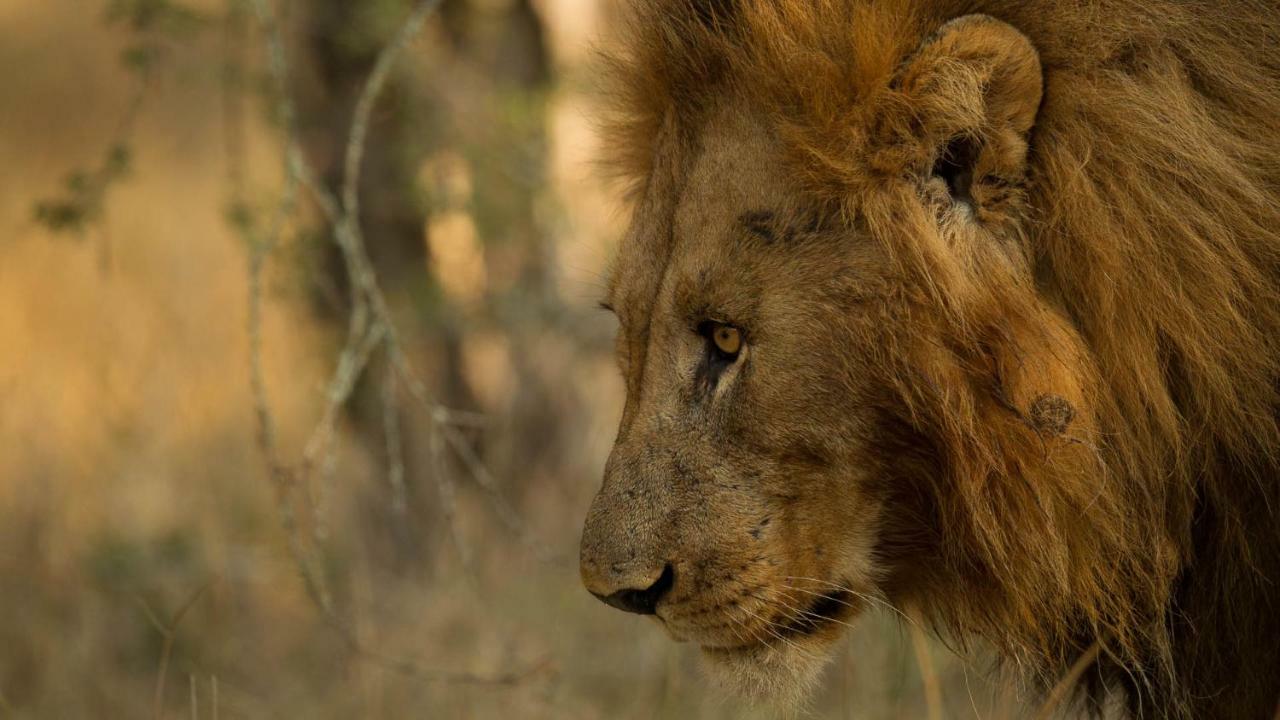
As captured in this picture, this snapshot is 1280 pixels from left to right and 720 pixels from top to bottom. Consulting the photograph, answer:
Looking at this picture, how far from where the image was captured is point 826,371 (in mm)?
2480

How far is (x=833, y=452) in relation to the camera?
2504mm

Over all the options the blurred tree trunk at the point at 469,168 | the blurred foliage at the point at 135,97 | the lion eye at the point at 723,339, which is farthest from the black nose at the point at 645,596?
the blurred tree trunk at the point at 469,168

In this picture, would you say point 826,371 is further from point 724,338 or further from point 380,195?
point 380,195

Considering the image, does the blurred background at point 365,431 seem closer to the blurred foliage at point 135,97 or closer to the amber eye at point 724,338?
the blurred foliage at point 135,97

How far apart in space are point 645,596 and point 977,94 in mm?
1109


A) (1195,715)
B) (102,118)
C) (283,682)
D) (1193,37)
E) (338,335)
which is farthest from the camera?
(102,118)

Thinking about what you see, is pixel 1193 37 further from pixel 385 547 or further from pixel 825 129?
pixel 385 547

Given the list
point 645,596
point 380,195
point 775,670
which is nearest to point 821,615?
point 775,670

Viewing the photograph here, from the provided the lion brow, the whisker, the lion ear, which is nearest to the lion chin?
the whisker

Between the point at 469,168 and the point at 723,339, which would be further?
the point at 469,168

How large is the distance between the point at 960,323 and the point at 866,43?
1.70ft

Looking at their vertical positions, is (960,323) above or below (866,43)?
below

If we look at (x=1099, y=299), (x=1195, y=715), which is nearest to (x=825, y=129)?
(x=1099, y=299)

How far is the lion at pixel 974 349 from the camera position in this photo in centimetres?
237
